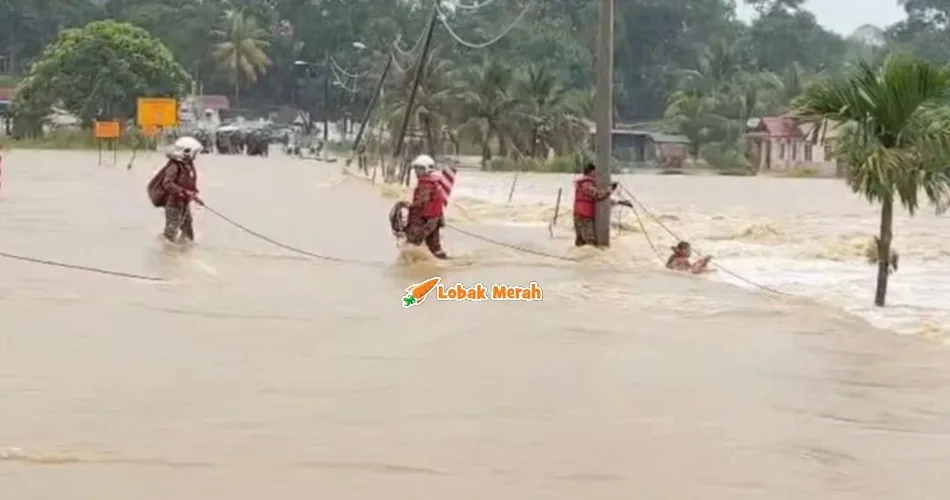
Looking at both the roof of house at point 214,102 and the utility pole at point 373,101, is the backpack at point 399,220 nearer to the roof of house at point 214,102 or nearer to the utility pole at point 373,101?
the utility pole at point 373,101

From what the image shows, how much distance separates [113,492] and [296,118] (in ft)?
338

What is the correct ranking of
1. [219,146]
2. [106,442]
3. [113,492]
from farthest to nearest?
[219,146] < [106,442] < [113,492]

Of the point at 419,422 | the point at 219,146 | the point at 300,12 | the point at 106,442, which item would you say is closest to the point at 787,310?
the point at 419,422

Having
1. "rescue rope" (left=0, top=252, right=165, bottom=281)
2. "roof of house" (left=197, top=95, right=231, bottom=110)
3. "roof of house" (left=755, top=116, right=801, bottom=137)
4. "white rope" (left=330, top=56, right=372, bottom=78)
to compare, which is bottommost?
"rescue rope" (left=0, top=252, right=165, bottom=281)

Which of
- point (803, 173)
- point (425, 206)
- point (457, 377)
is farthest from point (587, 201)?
point (803, 173)

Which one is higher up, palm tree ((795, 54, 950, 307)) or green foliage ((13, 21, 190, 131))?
green foliage ((13, 21, 190, 131))

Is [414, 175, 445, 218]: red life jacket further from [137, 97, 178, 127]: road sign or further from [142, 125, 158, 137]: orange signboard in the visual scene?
[142, 125, 158, 137]: orange signboard

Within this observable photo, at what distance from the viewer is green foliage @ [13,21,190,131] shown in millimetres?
80250

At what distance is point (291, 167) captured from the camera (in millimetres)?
58781

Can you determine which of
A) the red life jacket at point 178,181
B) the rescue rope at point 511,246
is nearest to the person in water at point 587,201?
the rescue rope at point 511,246

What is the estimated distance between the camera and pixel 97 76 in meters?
81.1

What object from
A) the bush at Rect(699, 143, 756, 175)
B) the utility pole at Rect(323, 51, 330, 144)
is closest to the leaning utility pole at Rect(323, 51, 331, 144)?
the utility pole at Rect(323, 51, 330, 144)

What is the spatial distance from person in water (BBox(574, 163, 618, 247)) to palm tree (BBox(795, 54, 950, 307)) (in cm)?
546

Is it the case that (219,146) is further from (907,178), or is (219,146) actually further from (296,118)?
(907,178)
